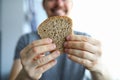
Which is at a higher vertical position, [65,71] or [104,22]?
[104,22]

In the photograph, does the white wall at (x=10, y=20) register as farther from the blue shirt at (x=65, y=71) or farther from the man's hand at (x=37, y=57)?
the man's hand at (x=37, y=57)

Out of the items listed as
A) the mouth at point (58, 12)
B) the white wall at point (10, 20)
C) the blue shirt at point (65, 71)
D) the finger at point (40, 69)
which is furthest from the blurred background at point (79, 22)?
the finger at point (40, 69)

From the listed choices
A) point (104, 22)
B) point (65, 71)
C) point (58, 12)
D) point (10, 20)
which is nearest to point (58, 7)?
point (58, 12)

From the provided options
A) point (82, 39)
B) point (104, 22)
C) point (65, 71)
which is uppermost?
point (82, 39)

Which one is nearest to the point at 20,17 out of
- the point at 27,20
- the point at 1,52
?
the point at 27,20

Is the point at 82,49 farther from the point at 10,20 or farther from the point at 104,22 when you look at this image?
the point at 10,20

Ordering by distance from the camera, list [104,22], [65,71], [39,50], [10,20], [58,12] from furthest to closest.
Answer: [10,20] < [104,22] < [58,12] < [65,71] < [39,50]
